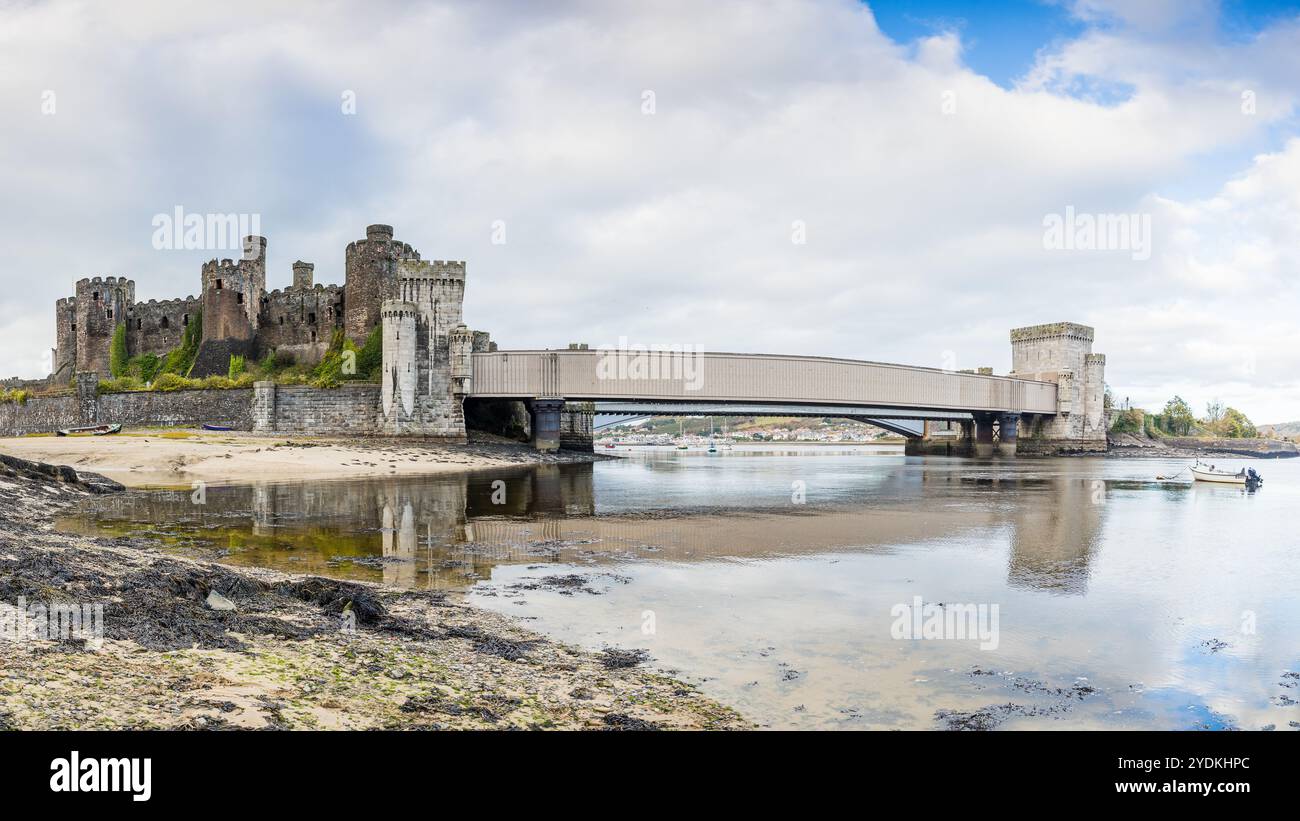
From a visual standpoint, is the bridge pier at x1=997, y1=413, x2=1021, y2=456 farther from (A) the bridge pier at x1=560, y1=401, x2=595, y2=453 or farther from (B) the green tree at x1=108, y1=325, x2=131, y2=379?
(B) the green tree at x1=108, y1=325, x2=131, y2=379

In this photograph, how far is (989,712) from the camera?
21.4 ft

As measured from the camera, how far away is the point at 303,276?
2276 inches

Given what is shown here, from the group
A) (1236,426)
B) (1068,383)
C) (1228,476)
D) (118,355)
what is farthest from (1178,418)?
(118,355)

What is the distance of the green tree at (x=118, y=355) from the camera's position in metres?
58.4

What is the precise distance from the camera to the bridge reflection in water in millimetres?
13812

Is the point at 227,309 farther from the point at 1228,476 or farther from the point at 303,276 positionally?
the point at 1228,476

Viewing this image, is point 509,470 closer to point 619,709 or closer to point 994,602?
point 994,602

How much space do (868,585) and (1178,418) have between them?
12370 centimetres

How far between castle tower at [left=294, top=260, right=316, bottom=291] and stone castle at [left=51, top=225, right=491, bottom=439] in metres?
0.08

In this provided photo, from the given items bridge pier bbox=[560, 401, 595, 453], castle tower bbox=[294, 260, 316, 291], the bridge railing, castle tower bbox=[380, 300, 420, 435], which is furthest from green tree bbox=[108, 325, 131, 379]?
bridge pier bbox=[560, 401, 595, 453]
